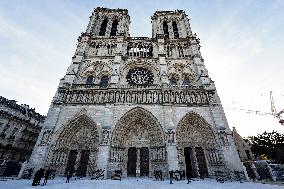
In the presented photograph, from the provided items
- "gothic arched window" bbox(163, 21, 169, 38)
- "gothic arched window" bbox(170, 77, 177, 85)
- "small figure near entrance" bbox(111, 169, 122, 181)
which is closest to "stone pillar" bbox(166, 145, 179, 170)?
"small figure near entrance" bbox(111, 169, 122, 181)

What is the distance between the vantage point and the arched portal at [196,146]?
555 inches

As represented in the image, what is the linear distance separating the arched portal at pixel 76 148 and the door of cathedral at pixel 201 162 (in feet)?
25.7

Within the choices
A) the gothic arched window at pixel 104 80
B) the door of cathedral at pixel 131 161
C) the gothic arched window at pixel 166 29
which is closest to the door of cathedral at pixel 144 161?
the door of cathedral at pixel 131 161

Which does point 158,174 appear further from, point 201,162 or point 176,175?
point 201,162

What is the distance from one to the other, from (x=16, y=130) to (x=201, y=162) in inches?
771

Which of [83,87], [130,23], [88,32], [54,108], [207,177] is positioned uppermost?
[130,23]

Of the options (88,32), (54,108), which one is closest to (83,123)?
(54,108)

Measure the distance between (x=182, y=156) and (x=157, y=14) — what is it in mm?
19169

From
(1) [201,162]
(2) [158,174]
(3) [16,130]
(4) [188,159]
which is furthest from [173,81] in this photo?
(3) [16,130]

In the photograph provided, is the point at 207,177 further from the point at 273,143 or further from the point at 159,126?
the point at 273,143

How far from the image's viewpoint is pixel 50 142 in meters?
14.0

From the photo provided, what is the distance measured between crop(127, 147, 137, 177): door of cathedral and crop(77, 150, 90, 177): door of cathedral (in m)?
3.23

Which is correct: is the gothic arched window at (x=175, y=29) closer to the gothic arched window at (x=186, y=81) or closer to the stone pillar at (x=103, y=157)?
the gothic arched window at (x=186, y=81)

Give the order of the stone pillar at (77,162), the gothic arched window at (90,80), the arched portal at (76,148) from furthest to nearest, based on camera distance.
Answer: the gothic arched window at (90,80)
the stone pillar at (77,162)
the arched portal at (76,148)
